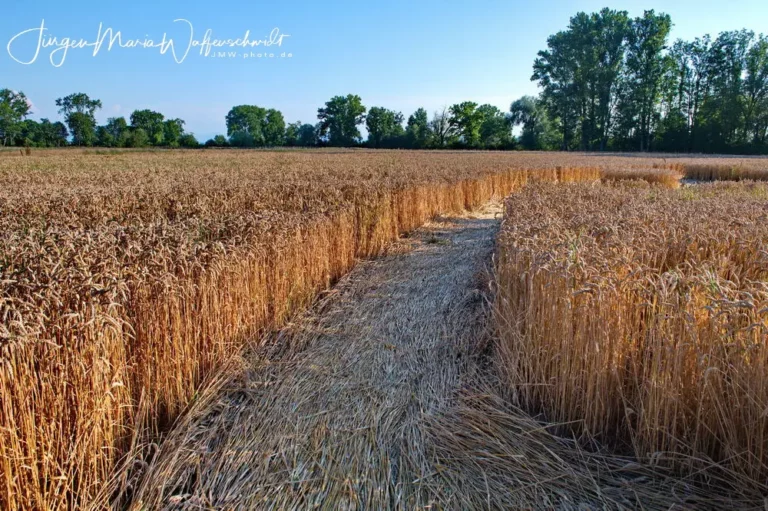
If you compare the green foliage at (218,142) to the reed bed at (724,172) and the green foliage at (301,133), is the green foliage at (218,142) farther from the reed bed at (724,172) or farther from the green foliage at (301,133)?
the reed bed at (724,172)

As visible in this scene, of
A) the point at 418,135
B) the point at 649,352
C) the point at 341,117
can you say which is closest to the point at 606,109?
the point at 418,135

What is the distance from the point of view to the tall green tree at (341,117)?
7412cm

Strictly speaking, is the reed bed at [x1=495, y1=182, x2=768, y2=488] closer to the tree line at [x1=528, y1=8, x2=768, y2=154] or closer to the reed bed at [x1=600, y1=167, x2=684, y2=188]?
the reed bed at [x1=600, y1=167, x2=684, y2=188]

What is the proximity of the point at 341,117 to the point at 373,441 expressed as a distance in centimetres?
7745

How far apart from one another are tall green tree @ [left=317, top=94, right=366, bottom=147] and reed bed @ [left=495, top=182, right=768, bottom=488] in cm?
7184

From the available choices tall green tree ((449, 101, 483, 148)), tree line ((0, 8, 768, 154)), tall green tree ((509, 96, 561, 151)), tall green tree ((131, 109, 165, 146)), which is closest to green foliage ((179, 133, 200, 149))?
tree line ((0, 8, 768, 154))

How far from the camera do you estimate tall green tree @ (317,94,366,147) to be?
243 ft

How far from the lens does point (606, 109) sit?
192 ft

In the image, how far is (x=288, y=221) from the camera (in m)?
4.88

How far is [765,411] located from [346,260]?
5.02 meters

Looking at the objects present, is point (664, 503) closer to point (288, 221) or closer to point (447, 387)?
point (447, 387)

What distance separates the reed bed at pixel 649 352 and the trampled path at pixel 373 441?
22 cm

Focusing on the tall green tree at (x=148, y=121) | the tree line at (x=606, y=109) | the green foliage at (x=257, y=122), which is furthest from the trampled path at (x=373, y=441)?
the tall green tree at (x=148, y=121)

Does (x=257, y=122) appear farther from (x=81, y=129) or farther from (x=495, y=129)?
(x=495, y=129)
